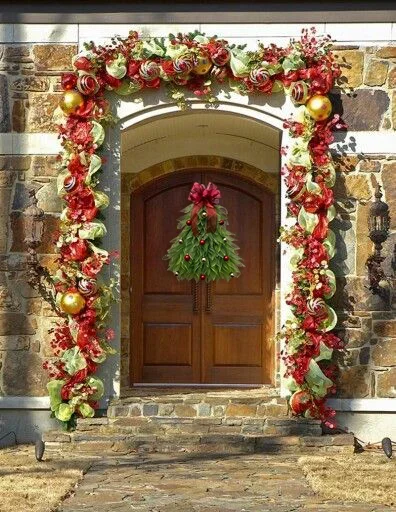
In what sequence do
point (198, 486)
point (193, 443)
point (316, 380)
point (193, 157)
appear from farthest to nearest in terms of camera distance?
1. point (193, 157)
2. point (316, 380)
3. point (193, 443)
4. point (198, 486)

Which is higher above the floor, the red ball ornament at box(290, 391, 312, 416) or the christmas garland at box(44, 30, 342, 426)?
the christmas garland at box(44, 30, 342, 426)

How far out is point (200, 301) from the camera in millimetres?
11117

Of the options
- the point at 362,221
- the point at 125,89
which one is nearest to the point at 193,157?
the point at 125,89

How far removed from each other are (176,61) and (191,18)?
0.49 metres

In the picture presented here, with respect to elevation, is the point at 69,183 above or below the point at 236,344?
above

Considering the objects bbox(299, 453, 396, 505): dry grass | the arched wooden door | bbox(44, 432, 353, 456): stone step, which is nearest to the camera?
bbox(299, 453, 396, 505): dry grass

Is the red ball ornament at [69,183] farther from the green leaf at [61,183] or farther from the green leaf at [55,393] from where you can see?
the green leaf at [55,393]

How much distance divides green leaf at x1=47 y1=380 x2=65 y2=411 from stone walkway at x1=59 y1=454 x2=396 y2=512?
0.85 m

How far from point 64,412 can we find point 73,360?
17.0 inches

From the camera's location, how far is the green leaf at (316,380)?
9.36 m

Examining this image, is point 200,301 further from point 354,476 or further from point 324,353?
point 354,476

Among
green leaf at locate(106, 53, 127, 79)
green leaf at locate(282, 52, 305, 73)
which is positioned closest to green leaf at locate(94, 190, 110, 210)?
green leaf at locate(106, 53, 127, 79)

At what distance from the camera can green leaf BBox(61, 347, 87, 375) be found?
947 centimetres

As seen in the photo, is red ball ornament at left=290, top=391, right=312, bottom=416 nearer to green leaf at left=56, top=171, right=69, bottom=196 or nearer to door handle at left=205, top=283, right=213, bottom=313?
door handle at left=205, top=283, right=213, bottom=313
